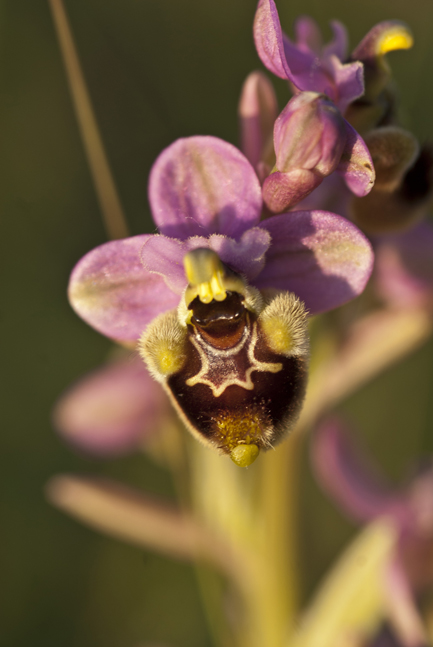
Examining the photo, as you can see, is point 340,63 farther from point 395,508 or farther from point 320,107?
point 395,508

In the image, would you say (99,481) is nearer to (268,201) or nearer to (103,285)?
(103,285)

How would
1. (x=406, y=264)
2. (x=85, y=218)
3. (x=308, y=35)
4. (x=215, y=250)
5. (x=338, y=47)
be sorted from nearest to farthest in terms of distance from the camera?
(x=215, y=250), (x=338, y=47), (x=308, y=35), (x=406, y=264), (x=85, y=218)

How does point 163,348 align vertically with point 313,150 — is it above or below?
below

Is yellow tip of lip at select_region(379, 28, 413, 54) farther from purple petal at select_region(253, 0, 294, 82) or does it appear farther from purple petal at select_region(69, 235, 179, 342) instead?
purple petal at select_region(69, 235, 179, 342)

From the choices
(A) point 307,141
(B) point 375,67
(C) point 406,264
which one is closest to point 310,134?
(A) point 307,141

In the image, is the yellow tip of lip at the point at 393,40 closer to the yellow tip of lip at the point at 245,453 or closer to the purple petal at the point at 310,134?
the purple petal at the point at 310,134

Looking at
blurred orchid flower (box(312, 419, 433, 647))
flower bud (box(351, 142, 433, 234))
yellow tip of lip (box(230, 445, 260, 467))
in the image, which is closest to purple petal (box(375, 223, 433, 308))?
flower bud (box(351, 142, 433, 234))
